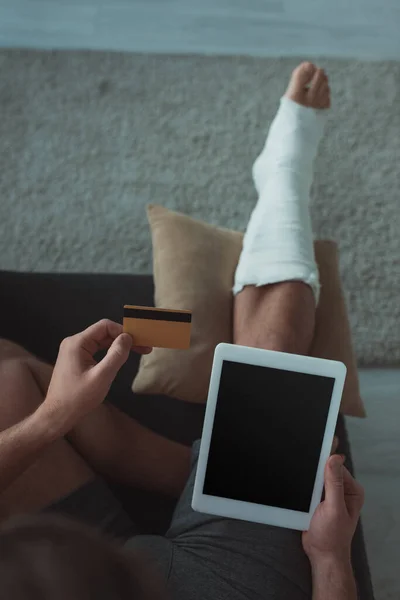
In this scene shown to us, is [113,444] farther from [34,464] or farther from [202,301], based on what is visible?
[202,301]

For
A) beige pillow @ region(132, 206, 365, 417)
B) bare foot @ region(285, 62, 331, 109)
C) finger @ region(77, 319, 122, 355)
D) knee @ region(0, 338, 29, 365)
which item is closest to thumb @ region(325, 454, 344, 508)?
beige pillow @ region(132, 206, 365, 417)

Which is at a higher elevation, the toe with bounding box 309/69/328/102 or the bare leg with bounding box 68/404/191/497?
the toe with bounding box 309/69/328/102

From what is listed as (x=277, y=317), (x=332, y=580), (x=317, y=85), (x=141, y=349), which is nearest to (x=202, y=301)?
(x=277, y=317)

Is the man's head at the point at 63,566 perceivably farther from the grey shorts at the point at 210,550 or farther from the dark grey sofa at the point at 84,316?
the dark grey sofa at the point at 84,316

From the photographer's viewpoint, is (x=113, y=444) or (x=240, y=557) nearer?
(x=240, y=557)

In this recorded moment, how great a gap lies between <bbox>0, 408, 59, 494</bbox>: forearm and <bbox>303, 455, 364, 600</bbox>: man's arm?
Result: 0.39 meters

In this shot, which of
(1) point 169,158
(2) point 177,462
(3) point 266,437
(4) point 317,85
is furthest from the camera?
(1) point 169,158

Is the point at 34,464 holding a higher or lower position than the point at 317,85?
lower

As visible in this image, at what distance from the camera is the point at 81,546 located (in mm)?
523

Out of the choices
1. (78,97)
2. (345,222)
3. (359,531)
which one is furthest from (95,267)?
(359,531)

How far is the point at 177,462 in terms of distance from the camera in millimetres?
1034

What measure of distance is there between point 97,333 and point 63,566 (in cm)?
42

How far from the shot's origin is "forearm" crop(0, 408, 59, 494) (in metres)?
0.81

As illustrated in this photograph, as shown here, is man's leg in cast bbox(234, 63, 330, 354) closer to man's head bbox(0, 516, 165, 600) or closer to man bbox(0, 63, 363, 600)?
man bbox(0, 63, 363, 600)
